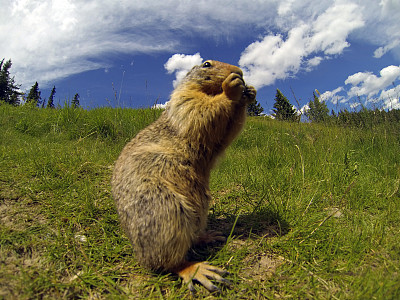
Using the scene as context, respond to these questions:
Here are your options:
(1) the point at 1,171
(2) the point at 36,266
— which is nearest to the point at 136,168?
(2) the point at 36,266

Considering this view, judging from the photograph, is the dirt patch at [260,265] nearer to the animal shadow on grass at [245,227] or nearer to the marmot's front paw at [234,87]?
the animal shadow on grass at [245,227]

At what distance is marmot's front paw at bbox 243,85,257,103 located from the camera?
3.07 metres

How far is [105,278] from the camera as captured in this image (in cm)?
230

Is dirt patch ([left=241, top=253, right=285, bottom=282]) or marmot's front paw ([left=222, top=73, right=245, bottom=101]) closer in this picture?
dirt patch ([left=241, top=253, right=285, bottom=282])

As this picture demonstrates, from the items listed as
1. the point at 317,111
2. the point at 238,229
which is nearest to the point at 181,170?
the point at 238,229

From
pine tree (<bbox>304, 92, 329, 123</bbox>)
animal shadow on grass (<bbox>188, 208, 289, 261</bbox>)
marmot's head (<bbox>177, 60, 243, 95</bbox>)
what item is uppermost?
pine tree (<bbox>304, 92, 329, 123</bbox>)

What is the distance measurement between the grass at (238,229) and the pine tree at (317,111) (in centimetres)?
186

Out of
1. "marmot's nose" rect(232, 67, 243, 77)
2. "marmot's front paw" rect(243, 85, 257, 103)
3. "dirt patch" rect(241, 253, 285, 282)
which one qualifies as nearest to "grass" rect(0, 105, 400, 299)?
"dirt patch" rect(241, 253, 285, 282)

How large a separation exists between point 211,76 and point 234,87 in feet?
1.64

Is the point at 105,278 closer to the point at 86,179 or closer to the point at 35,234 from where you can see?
the point at 35,234

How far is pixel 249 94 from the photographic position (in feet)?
10.1

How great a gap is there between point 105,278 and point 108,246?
55cm

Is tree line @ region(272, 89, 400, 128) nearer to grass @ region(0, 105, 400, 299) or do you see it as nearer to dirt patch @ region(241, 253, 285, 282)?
grass @ region(0, 105, 400, 299)

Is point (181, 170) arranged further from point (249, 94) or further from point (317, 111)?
point (317, 111)
